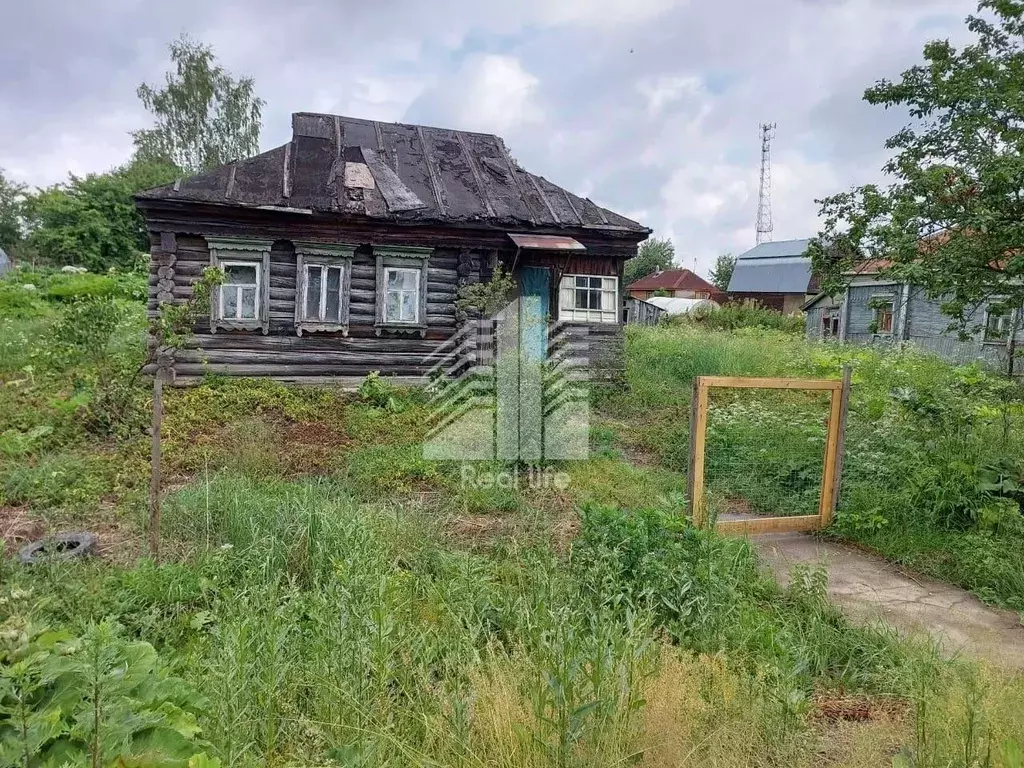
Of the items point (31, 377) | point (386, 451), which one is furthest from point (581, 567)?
point (31, 377)

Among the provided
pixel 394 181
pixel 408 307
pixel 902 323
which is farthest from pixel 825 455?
pixel 902 323

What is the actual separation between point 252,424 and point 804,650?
6156 mm

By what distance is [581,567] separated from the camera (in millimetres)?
3572

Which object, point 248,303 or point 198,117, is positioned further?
point 198,117

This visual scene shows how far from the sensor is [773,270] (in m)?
38.0

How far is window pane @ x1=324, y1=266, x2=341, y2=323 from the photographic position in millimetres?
9984

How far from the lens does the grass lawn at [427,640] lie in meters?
1.93

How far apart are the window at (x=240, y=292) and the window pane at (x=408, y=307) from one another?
2.18 m

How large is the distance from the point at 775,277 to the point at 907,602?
3666cm

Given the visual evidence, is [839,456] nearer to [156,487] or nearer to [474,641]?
[474,641]

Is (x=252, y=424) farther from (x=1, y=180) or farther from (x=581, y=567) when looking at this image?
(x=1, y=180)

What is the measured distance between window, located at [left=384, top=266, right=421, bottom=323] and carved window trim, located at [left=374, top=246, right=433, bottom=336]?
36 millimetres

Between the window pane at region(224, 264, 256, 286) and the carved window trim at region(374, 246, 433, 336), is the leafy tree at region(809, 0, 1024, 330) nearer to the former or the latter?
the carved window trim at region(374, 246, 433, 336)

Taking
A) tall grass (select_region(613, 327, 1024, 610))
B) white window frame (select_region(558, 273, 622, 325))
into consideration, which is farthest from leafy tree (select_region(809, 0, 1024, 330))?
white window frame (select_region(558, 273, 622, 325))
